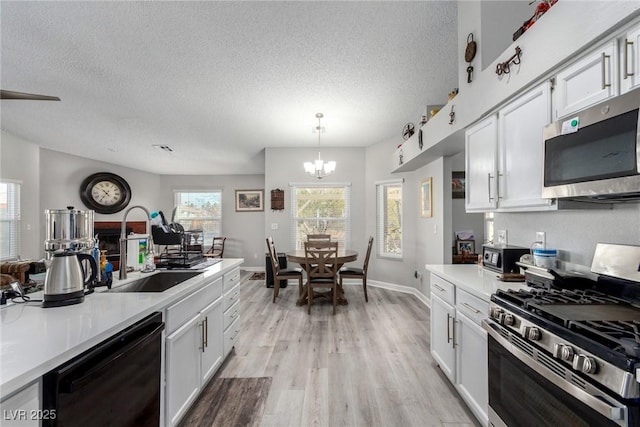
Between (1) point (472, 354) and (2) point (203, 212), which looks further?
(2) point (203, 212)

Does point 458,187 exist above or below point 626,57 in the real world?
below

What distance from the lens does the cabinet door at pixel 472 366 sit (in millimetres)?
1634

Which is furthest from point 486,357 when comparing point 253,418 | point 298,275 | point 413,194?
point 413,194

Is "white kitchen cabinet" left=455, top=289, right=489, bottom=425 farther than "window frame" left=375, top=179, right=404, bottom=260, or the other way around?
"window frame" left=375, top=179, right=404, bottom=260

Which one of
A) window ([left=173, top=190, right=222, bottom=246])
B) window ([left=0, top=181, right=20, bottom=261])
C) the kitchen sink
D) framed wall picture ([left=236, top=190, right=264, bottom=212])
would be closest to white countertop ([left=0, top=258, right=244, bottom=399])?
the kitchen sink

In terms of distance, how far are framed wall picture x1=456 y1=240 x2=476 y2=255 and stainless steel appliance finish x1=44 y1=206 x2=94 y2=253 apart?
15.1 feet

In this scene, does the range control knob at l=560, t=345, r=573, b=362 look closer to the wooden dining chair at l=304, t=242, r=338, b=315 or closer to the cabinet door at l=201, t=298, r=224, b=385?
the cabinet door at l=201, t=298, r=224, b=385

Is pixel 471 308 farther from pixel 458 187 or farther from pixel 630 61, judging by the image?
pixel 458 187

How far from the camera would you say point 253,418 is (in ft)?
6.09

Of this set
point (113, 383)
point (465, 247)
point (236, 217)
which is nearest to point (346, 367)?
point (113, 383)

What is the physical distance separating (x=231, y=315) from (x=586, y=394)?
94.8 inches

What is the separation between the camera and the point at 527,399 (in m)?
1.17

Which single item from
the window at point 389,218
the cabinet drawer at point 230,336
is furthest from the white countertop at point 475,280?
the window at point 389,218

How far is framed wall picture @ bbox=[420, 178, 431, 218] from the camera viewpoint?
4254 mm
